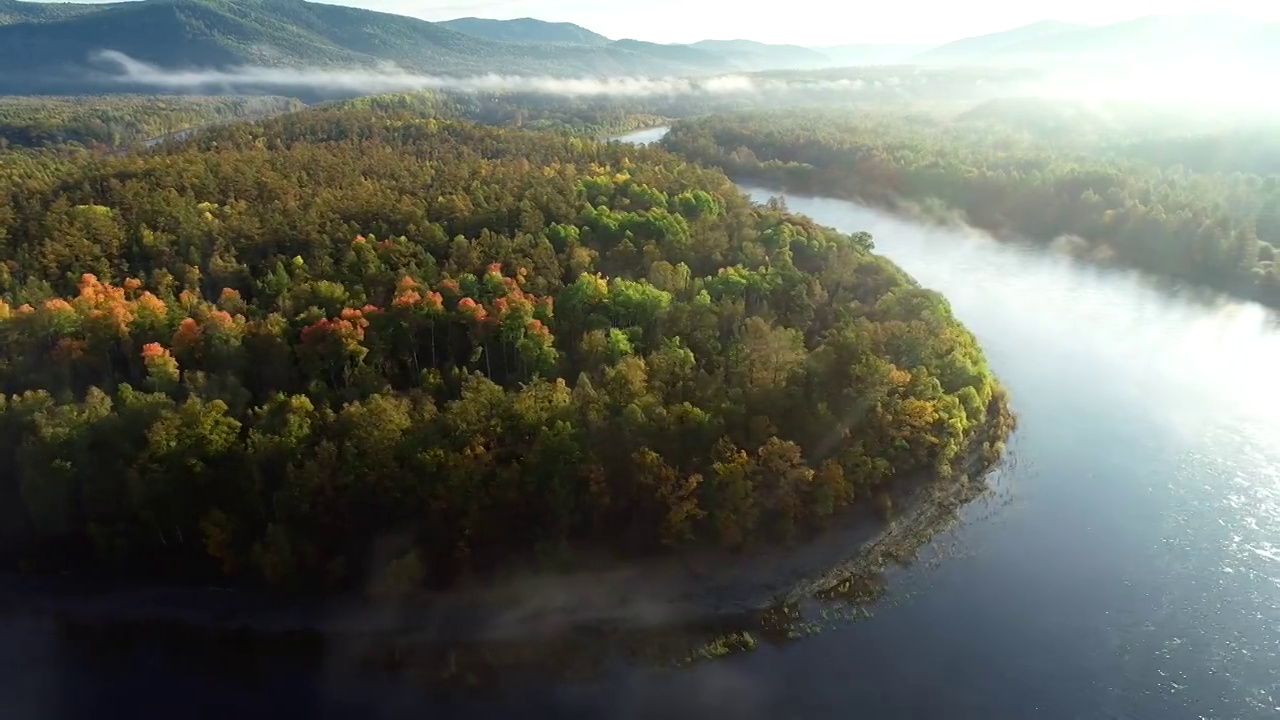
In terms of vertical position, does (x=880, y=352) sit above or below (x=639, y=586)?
above

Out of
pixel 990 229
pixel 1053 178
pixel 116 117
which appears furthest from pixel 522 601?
pixel 116 117

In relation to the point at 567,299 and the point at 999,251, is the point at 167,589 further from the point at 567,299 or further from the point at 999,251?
the point at 999,251

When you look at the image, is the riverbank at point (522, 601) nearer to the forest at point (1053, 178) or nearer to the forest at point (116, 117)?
the forest at point (1053, 178)

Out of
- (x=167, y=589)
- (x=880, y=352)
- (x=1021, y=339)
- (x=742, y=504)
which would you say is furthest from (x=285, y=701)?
(x=1021, y=339)

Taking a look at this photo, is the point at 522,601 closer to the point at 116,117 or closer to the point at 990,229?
the point at 990,229

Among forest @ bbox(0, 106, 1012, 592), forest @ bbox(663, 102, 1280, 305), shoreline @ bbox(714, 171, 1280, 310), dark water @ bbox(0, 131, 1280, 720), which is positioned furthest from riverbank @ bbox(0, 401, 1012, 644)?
forest @ bbox(663, 102, 1280, 305)

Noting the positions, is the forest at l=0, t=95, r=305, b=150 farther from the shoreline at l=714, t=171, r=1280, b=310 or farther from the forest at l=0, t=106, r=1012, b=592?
the shoreline at l=714, t=171, r=1280, b=310

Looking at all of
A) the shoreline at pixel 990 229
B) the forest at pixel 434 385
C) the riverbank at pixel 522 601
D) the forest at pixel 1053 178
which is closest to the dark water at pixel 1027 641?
the riverbank at pixel 522 601
